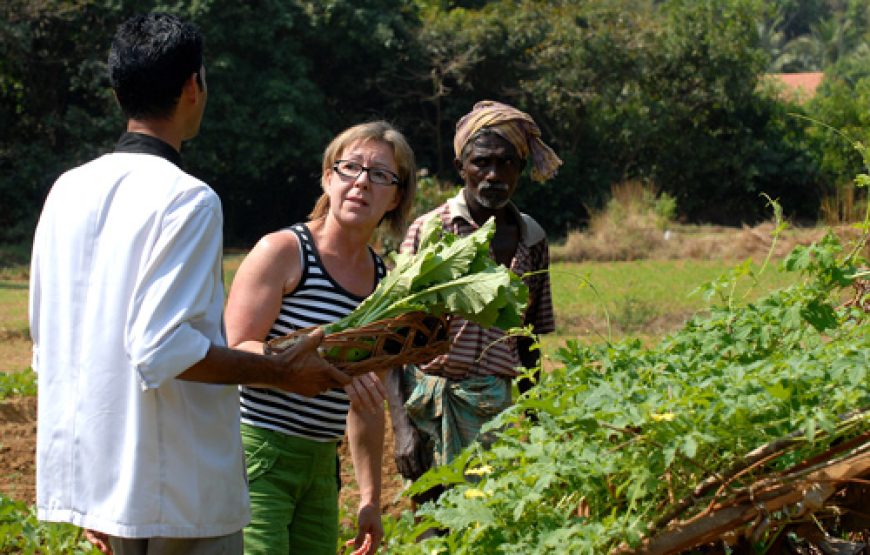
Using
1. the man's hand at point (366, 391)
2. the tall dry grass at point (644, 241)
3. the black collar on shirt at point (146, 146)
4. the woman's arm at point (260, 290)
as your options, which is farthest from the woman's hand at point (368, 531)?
the tall dry grass at point (644, 241)

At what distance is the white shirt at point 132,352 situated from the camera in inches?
104

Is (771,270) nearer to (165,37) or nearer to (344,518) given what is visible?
(344,518)

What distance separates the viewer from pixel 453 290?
10.9ft

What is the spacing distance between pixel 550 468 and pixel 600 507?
6.7 inches

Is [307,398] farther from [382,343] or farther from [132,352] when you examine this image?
[132,352]

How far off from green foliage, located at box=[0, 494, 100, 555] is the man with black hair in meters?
2.82

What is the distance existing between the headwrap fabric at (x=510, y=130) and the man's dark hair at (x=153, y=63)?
2177mm

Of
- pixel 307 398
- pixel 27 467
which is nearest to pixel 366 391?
pixel 307 398

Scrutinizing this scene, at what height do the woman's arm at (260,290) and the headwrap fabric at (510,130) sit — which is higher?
the headwrap fabric at (510,130)

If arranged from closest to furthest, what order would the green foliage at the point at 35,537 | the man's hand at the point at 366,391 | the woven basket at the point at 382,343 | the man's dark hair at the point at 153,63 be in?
the man's dark hair at the point at 153,63, the woven basket at the point at 382,343, the man's hand at the point at 366,391, the green foliage at the point at 35,537

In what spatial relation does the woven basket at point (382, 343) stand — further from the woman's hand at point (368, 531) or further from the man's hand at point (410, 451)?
the man's hand at point (410, 451)

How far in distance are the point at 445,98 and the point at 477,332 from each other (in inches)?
975

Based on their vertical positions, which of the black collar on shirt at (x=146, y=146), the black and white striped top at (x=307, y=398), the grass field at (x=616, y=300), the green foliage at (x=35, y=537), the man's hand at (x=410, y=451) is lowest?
the grass field at (x=616, y=300)

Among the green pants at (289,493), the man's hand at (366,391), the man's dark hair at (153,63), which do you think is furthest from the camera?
the green pants at (289,493)
